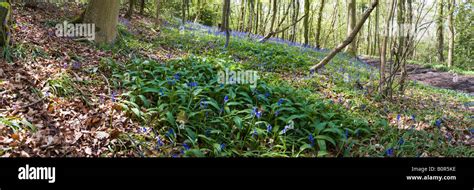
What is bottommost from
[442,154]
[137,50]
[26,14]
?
[442,154]

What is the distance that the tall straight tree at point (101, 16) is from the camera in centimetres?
650

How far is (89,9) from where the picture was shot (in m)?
6.56

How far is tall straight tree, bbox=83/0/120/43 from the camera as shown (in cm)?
650

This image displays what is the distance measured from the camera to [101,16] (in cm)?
652

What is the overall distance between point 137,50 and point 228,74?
2451 millimetres

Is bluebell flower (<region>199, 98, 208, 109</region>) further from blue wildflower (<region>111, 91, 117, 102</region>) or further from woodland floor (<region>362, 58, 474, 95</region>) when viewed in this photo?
woodland floor (<region>362, 58, 474, 95</region>)

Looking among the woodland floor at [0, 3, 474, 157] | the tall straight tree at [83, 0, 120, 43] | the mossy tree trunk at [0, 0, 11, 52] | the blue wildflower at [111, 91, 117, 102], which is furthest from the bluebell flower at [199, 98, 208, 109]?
the tall straight tree at [83, 0, 120, 43]

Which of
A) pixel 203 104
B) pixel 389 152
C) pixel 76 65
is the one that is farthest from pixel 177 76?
pixel 389 152

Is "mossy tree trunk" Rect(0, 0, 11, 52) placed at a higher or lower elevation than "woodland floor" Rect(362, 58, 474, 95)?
higher

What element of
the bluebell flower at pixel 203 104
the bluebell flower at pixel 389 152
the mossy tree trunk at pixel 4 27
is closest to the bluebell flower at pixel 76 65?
the mossy tree trunk at pixel 4 27
